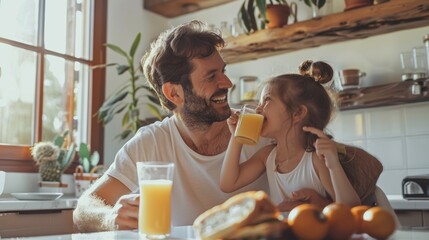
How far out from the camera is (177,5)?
3.99 meters

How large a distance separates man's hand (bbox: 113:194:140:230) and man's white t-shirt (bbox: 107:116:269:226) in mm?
473

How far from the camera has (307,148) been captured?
5.48 ft

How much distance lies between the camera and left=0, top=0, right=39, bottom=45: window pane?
3.22 metres

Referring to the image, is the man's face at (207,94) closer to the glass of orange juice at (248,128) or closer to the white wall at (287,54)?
the glass of orange juice at (248,128)

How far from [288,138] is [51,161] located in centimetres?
183

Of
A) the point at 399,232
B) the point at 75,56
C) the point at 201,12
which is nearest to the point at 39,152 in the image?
the point at 75,56

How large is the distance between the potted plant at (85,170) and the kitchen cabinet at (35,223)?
1.24 ft

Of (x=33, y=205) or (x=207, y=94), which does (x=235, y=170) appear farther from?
(x=33, y=205)

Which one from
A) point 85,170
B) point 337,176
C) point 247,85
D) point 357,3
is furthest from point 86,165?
point 337,176

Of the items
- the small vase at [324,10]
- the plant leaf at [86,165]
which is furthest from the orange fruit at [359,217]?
the plant leaf at [86,165]

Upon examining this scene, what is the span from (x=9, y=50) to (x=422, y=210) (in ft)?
8.67

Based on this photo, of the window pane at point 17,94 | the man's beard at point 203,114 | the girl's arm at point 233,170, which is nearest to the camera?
the girl's arm at point 233,170

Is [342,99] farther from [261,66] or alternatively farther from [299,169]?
[299,169]

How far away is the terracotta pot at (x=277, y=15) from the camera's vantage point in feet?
10.6
